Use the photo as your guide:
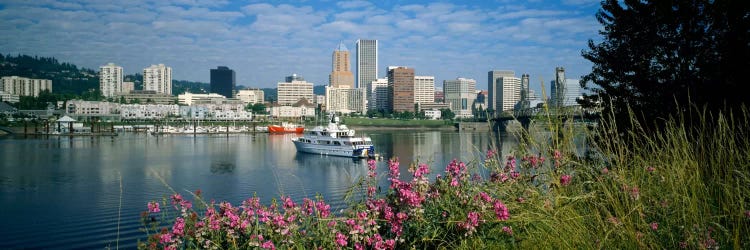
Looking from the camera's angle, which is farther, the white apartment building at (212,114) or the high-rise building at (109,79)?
the high-rise building at (109,79)

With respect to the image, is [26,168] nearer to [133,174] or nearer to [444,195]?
[133,174]

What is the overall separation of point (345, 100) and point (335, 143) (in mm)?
144623

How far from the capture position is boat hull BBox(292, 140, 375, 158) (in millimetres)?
32719

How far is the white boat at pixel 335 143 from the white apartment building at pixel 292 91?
150071mm

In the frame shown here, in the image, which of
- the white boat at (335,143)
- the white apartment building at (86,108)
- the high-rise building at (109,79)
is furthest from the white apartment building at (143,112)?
the white boat at (335,143)

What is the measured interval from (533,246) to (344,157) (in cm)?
3120

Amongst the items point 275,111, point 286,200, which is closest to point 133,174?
point 286,200

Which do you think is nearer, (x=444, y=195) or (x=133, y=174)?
(x=444, y=195)

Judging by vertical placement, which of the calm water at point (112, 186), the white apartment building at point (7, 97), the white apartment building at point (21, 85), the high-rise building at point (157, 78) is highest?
the high-rise building at point (157, 78)

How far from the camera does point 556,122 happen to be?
346cm

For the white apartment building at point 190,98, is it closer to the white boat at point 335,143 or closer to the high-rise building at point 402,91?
the high-rise building at point 402,91

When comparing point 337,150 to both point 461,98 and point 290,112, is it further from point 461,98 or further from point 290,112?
point 461,98

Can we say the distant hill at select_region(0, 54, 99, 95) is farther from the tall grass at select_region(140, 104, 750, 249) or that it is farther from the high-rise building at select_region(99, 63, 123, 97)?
the tall grass at select_region(140, 104, 750, 249)

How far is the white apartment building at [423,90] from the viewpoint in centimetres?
17512
